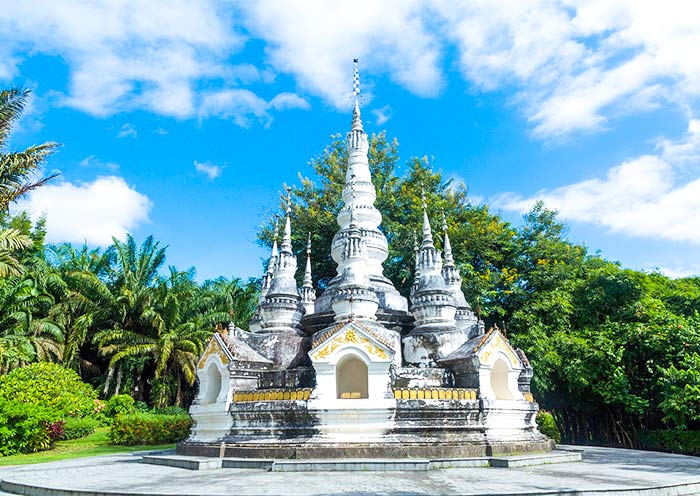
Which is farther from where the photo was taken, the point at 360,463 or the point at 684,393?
the point at 684,393

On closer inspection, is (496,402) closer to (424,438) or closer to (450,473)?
(424,438)

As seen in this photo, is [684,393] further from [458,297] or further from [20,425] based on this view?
[20,425]

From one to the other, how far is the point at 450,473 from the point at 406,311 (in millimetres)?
8097

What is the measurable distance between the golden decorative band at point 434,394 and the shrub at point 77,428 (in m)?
16.5

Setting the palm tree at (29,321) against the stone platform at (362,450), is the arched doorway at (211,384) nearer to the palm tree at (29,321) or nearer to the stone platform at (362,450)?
the stone platform at (362,450)

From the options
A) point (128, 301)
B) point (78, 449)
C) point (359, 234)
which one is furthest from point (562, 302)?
point (128, 301)

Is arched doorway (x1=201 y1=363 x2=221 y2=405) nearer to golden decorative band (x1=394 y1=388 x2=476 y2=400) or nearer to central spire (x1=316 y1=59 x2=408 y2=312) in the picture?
central spire (x1=316 y1=59 x2=408 y2=312)

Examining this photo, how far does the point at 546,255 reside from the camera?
2969 cm

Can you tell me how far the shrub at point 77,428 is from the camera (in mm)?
22688

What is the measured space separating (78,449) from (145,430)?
7.90ft

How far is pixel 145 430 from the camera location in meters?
21.5

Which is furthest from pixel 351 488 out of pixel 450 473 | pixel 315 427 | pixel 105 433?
pixel 105 433

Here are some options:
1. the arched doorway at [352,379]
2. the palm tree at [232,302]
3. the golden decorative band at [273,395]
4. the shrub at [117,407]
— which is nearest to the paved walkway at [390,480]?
the golden decorative band at [273,395]

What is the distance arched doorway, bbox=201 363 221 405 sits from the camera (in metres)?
15.6
